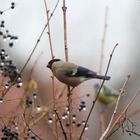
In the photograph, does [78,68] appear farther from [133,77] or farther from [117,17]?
[133,77]

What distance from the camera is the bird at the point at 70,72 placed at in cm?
279

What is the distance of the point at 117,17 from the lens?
7773 mm

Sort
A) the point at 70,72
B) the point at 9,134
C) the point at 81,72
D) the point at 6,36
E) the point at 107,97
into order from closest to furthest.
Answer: the point at 9,134, the point at 6,36, the point at 107,97, the point at 81,72, the point at 70,72

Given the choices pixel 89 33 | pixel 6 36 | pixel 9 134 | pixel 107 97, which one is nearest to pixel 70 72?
pixel 107 97

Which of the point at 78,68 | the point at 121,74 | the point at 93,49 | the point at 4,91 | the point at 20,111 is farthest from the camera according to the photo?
the point at 121,74

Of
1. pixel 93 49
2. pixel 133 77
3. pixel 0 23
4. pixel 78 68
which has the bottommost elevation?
pixel 133 77

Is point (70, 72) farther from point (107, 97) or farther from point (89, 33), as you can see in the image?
point (89, 33)

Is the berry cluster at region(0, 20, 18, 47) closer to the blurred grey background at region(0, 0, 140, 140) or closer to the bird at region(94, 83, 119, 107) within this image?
the bird at region(94, 83, 119, 107)

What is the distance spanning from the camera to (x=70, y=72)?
2.94m

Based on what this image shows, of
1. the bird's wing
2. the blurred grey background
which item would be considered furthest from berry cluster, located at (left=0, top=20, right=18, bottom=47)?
the blurred grey background

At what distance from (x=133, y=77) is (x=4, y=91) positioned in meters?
6.71

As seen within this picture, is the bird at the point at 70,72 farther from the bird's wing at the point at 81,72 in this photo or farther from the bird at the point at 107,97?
the bird at the point at 107,97

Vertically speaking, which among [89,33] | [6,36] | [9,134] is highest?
[6,36]

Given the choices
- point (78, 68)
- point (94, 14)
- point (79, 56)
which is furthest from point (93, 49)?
point (78, 68)
